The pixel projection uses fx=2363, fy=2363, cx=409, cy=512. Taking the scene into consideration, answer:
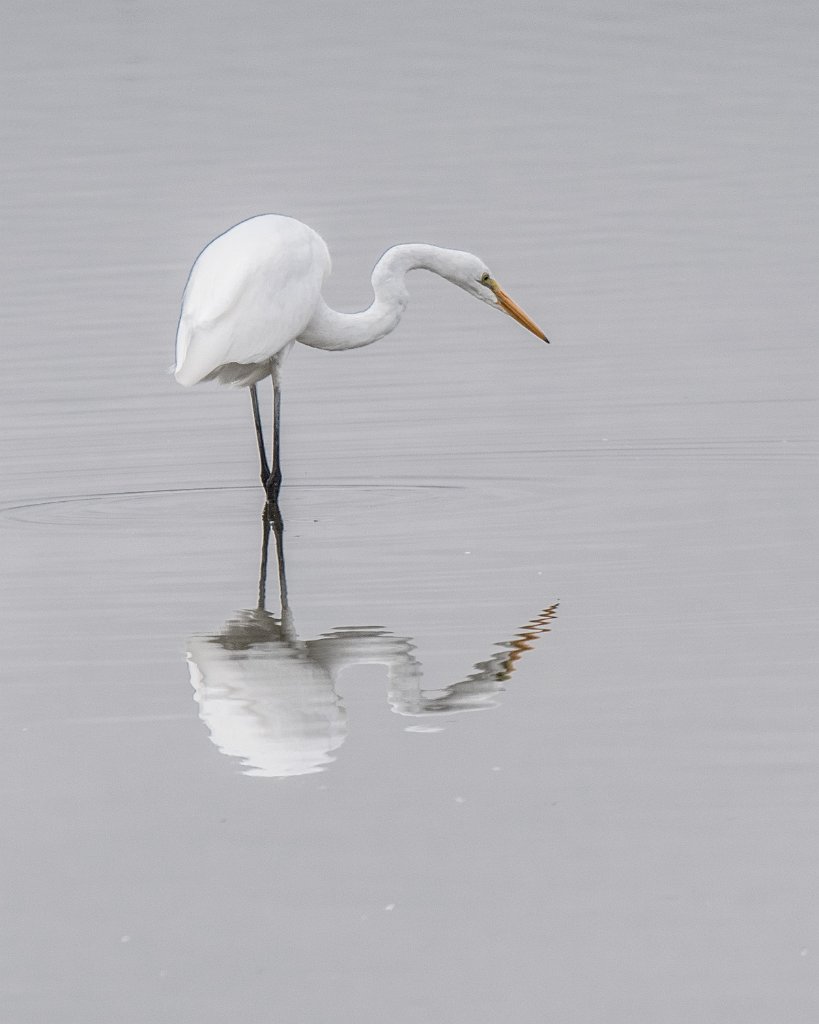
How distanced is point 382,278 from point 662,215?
8.87 m

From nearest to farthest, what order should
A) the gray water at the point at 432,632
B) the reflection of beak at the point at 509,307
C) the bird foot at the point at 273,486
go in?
the gray water at the point at 432,632, the bird foot at the point at 273,486, the reflection of beak at the point at 509,307

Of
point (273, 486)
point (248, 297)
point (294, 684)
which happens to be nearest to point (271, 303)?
point (248, 297)

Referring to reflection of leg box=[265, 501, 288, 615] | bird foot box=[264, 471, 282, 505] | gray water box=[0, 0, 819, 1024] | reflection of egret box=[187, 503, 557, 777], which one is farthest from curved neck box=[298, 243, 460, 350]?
reflection of egret box=[187, 503, 557, 777]

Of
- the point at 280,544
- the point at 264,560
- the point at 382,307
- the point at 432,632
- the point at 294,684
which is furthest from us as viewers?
the point at 382,307

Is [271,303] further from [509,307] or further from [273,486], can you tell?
[509,307]

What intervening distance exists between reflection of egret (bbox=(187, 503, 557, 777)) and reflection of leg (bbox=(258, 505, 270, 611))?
0.75ft

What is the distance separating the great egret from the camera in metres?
11.1

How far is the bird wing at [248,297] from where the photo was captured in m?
11.0

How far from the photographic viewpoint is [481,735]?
7020 millimetres

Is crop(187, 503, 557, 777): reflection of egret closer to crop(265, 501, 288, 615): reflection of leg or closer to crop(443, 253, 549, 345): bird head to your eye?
crop(265, 501, 288, 615): reflection of leg

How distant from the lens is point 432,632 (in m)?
8.34

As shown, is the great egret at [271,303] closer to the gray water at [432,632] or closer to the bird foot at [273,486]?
the bird foot at [273,486]

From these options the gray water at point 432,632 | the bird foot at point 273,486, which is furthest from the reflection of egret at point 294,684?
the bird foot at point 273,486

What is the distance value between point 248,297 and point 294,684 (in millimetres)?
3923
